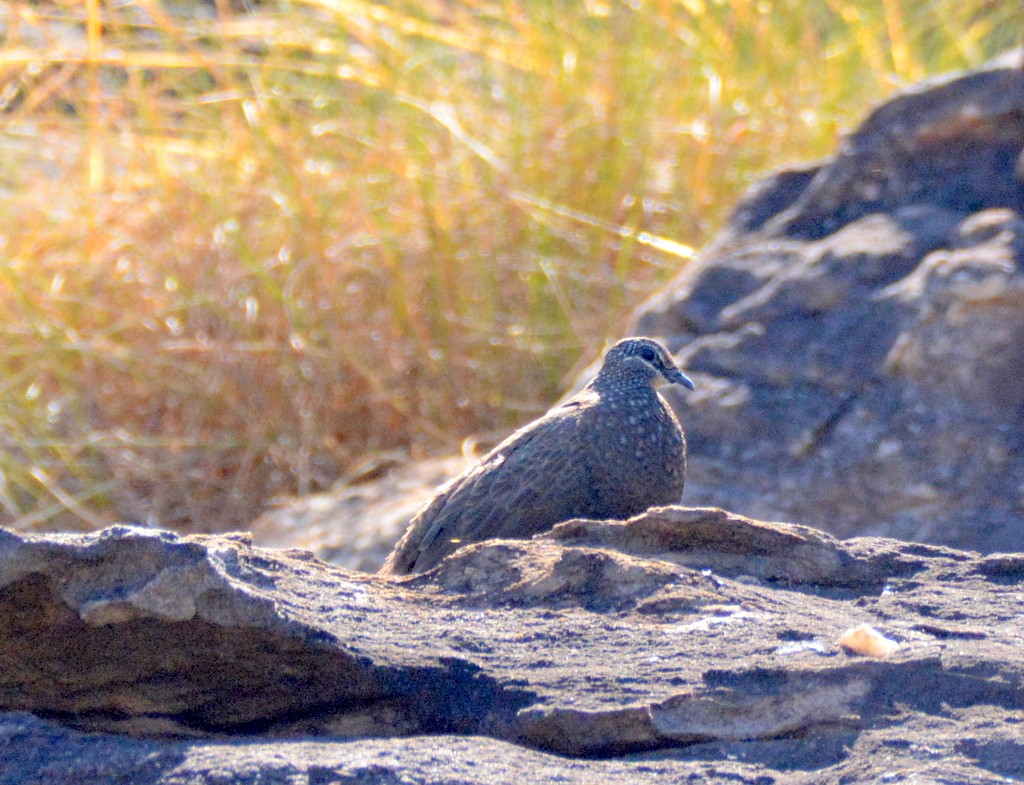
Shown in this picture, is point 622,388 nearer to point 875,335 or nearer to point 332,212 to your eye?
point 875,335

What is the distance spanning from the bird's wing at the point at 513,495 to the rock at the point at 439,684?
1.10 m

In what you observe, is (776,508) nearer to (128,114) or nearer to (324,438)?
(324,438)

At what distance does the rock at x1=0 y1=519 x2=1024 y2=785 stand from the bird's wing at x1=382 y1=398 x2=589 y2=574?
3.62 ft

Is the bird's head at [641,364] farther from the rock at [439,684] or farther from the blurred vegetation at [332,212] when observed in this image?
the blurred vegetation at [332,212]

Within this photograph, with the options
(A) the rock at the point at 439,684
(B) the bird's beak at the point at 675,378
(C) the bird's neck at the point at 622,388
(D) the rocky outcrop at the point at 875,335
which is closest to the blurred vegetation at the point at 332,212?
(D) the rocky outcrop at the point at 875,335

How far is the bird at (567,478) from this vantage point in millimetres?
3531

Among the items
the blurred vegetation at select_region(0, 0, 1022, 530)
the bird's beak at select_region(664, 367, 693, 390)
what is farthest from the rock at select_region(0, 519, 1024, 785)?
the blurred vegetation at select_region(0, 0, 1022, 530)

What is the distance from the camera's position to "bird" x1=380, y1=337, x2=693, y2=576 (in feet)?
11.6

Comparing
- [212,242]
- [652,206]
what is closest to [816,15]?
[652,206]

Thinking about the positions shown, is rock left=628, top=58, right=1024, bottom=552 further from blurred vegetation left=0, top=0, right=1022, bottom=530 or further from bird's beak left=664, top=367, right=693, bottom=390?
blurred vegetation left=0, top=0, right=1022, bottom=530

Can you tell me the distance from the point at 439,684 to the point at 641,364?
1985 millimetres

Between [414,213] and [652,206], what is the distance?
1282 millimetres

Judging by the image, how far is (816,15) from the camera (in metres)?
8.12

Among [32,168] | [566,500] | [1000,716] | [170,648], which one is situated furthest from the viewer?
[32,168]
